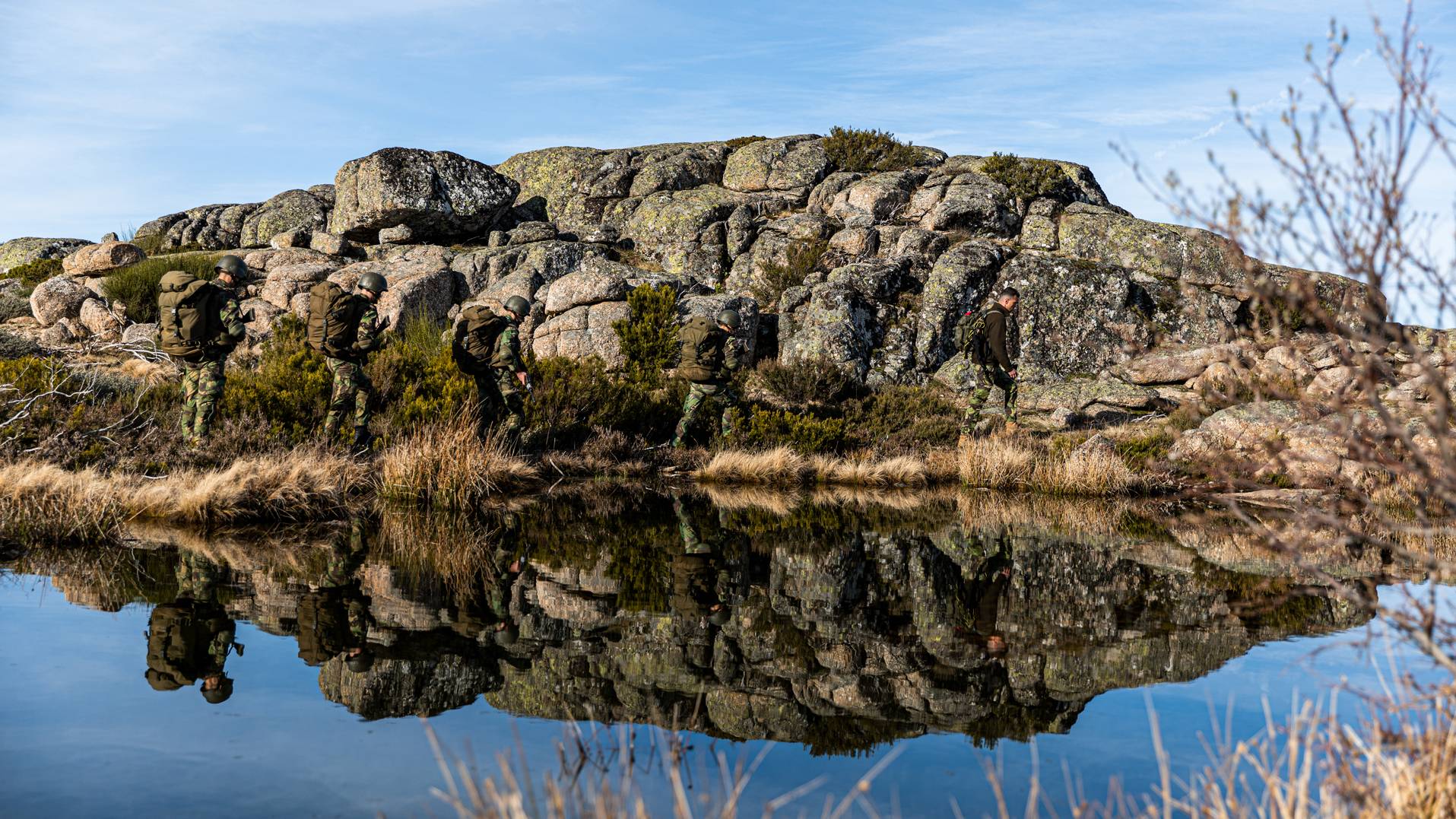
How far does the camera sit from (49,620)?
6453 millimetres

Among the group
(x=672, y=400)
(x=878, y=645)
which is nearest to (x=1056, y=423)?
(x=672, y=400)

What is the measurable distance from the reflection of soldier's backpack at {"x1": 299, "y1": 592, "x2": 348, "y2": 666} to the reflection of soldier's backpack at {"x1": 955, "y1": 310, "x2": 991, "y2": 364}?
40.8ft

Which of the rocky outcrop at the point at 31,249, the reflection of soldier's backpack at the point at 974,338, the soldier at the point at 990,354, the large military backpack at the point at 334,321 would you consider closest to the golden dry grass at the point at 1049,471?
the soldier at the point at 990,354

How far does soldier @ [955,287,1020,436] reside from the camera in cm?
1725

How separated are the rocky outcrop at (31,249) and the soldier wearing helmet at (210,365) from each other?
22535 mm

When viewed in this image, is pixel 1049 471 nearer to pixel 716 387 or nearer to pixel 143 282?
pixel 716 387

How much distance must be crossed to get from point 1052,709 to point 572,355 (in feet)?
57.0

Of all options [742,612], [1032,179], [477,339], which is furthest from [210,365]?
[1032,179]

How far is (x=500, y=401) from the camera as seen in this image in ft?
50.1

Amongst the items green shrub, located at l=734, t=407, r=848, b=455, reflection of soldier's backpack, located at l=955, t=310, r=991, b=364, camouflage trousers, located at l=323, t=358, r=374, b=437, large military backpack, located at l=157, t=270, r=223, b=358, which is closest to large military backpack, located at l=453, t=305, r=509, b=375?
camouflage trousers, located at l=323, t=358, r=374, b=437

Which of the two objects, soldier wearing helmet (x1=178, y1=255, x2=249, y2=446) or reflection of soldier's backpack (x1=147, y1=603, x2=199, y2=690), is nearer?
reflection of soldier's backpack (x1=147, y1=603, x2=199, y2=690)

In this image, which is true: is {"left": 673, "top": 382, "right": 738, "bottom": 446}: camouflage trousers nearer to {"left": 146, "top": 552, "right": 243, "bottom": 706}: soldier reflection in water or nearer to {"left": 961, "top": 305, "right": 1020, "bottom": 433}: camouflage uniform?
{"left": 961, "top": 305, "right": 1020, "bottom": 433}: camouflage uniform

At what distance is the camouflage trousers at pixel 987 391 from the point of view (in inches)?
695

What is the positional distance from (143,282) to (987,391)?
20.0m
